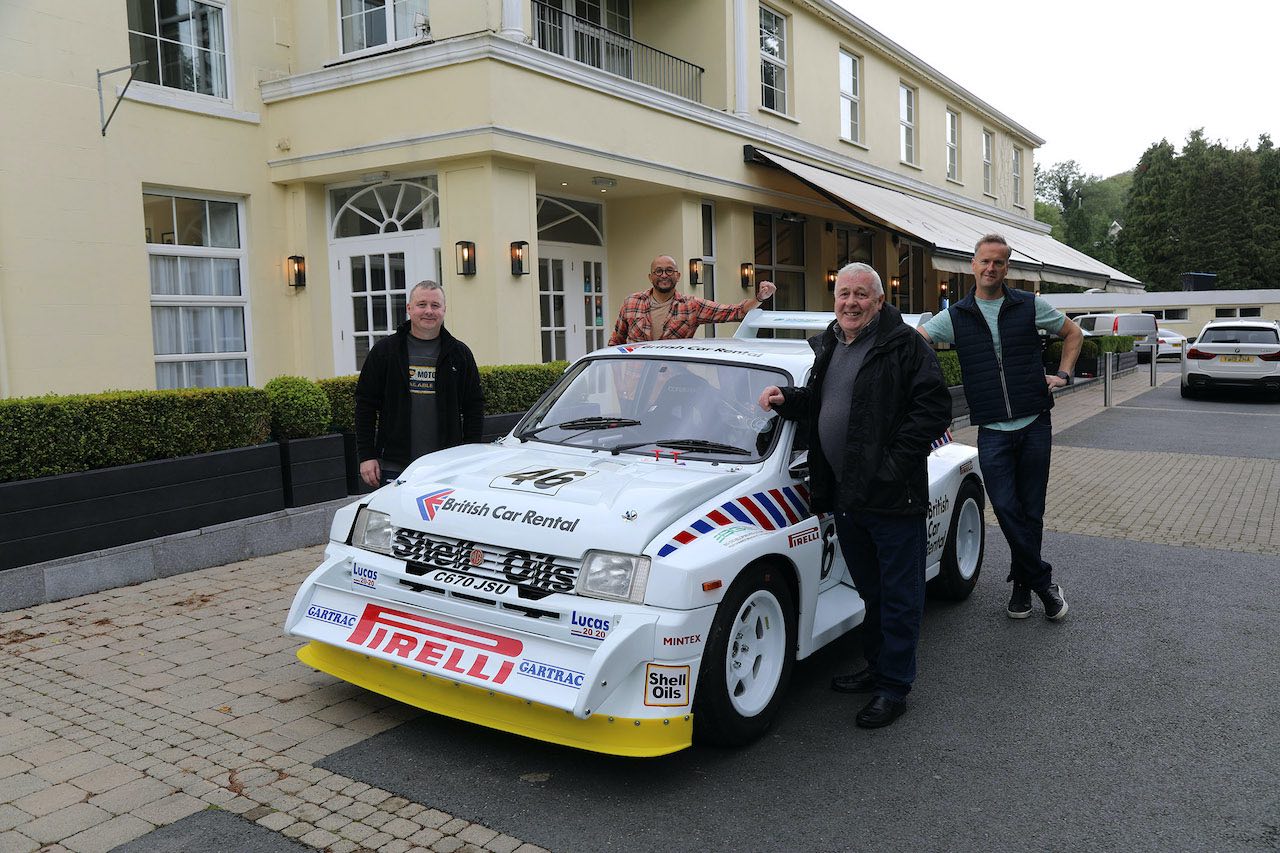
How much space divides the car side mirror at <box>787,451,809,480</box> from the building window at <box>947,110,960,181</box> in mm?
23571

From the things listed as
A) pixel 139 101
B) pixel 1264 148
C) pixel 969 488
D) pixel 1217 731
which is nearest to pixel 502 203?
pixel 139 101

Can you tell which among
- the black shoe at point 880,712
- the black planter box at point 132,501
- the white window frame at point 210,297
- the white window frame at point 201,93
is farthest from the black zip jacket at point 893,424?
the white window frame at point 201,93

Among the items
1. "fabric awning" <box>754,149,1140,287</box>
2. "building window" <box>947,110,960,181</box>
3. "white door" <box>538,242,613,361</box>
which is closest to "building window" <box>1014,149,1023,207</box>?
"building window" <box>947,110,960,181</box>

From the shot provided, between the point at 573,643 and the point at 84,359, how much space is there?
31.7 ft

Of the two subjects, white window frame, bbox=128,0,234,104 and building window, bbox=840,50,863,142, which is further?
building window, bbox=840,50,863,142

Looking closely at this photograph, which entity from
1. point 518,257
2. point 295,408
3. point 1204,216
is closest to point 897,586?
point 295,408

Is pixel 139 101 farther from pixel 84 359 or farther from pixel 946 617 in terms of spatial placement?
pixel 946 617

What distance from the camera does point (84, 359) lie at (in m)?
11.2

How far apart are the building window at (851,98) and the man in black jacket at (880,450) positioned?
56.8 feet

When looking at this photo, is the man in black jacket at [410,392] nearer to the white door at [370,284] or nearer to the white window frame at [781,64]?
the white door at [370,284]

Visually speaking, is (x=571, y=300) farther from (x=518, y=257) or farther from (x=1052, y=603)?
(x=1052, y=603)

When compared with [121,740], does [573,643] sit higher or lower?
higher

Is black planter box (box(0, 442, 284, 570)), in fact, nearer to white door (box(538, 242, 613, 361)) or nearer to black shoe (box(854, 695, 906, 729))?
black shoe (box(854, 695, 906, 729))

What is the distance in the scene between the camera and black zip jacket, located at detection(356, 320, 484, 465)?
5.82 m
